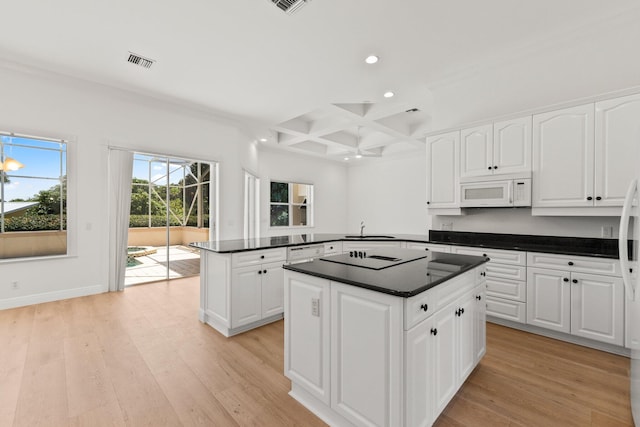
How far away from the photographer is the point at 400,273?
5.61 feet

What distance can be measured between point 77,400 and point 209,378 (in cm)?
80

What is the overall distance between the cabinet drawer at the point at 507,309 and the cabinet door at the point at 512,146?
1.43 m

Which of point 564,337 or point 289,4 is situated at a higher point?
point 289,4

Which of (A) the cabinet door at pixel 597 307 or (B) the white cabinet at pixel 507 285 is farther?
(B) the white cabinet at pixel 507 285

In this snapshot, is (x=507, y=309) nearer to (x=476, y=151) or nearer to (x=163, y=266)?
(x=476, y=151)

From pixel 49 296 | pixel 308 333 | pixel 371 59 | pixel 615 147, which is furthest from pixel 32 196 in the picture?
pixel 615 147

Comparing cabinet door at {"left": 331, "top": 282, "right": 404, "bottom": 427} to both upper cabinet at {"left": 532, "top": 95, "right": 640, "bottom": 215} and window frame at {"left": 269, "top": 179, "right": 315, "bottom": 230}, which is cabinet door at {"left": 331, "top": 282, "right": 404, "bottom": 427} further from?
window frame at {"left": 269, "top": 179, "right": 315, "bottom": 230}

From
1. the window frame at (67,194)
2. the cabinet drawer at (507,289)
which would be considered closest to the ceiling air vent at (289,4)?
the cabinet drawer at (507,289)

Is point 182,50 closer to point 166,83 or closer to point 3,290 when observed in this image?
point 166,83

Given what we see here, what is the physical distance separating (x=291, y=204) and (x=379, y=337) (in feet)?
22.2

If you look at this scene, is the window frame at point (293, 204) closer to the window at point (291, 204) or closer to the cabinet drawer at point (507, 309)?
the window at point (291, 204)

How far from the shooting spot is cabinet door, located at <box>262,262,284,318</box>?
3.06 m

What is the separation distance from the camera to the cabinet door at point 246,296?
9.16ft

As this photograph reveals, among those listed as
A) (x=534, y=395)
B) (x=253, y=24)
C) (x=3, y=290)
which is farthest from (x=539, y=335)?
(x=3, y=290)
